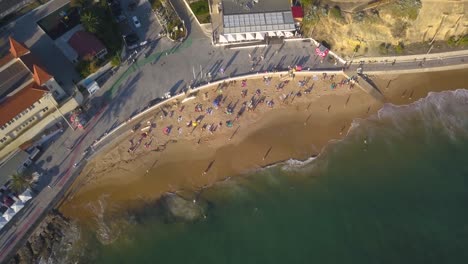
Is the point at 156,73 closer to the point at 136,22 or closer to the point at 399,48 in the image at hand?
the point at 136,22

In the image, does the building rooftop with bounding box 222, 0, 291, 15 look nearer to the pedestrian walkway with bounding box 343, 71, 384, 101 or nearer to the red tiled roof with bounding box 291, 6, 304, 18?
the red tiled roof with bounding box 291, 6, 304, 18

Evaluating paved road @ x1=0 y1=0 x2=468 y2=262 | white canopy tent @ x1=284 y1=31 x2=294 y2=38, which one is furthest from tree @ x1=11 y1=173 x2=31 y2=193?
white canopy tent @ x1=284 y1=31 x2=294 y2=38

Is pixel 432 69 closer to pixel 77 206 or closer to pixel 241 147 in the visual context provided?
pixel 241 147

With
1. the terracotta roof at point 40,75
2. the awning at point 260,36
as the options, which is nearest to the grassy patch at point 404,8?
the awning at point 260,36

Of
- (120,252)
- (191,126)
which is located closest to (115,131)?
(191,126)

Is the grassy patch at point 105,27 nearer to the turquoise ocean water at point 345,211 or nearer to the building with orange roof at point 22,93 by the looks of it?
the building with orange roof at point 22,93

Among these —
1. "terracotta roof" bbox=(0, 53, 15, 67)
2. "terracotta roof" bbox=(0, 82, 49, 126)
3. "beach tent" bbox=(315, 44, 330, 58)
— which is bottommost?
"beach tent" bbox=(315, 44, 330, 58)

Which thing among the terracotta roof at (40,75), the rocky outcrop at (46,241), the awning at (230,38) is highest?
the terracotta roof at (40,75)
